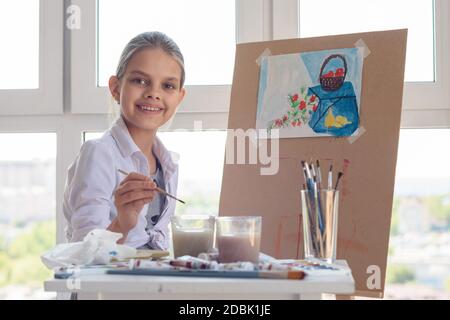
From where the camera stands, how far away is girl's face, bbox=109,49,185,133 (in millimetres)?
1750

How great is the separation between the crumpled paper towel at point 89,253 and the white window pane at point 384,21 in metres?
1.16

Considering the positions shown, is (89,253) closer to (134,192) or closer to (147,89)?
(134,192)

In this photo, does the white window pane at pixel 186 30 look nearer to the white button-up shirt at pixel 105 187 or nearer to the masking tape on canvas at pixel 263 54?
the masking tape on canvas at pixel 263 54

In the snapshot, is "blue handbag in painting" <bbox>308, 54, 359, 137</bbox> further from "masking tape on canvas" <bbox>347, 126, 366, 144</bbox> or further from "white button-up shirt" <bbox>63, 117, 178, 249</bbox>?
"white button-up shirt" <bbox>63, 117, 178, 249</bbox>

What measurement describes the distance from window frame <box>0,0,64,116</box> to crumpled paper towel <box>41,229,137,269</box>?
41.0 inches

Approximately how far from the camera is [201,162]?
2072mm

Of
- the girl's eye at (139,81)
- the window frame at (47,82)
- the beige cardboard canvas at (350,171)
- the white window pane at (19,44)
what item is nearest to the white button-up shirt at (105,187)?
the girl's eye at (139,81)

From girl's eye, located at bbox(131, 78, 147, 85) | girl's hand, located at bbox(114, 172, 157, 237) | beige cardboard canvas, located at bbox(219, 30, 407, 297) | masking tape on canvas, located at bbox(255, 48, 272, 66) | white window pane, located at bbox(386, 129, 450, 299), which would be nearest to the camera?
girl's hand, located at bbox(114, 172, 157, 237)

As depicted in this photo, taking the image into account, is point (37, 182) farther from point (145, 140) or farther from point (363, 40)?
point (363, 40)

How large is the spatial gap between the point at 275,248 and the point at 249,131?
335mm

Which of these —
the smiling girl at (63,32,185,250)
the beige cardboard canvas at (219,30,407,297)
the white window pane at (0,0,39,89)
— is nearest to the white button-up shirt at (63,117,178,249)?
the smiling girl at (63,32,185,250)

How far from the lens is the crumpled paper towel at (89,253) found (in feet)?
3.48

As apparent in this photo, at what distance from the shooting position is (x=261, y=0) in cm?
204

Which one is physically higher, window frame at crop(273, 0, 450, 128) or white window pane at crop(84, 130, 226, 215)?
window frame at crop(273, 0, 450, 128)
